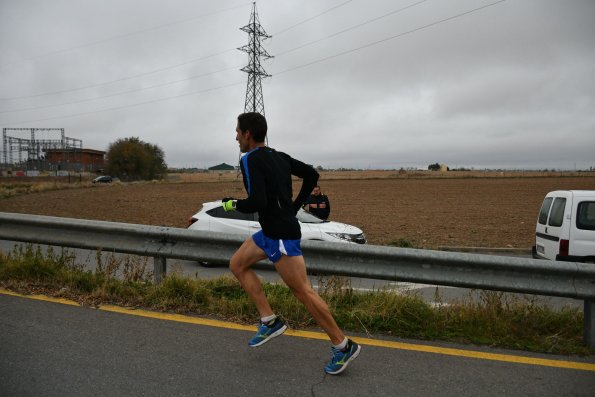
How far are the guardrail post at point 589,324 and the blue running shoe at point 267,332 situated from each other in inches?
101

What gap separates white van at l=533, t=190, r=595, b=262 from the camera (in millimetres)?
7422

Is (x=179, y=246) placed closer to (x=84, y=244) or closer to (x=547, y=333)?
(x=84, y=244)

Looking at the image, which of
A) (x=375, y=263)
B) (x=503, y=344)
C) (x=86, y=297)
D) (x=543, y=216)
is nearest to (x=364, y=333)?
(x=375, y=263)

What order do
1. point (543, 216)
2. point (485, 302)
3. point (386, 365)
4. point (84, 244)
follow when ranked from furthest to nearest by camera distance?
point (543, 216), point (84, 244), point (485, 302), point (386, 365)

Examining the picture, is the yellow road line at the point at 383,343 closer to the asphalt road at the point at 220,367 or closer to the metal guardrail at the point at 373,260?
the asphalt road at the point at 220,367

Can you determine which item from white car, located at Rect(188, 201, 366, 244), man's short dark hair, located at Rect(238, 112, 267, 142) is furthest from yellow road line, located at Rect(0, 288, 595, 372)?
white car, located at Rect(188, 201, 366, 244)

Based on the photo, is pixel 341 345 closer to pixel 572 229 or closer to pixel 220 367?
pixel 220 367

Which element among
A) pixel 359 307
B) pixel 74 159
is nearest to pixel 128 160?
Answer: pixel 74 159

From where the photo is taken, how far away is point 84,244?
17.0 ft

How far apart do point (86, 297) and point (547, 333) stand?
4.54 metres

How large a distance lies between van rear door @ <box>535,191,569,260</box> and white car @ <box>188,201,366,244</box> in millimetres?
3470

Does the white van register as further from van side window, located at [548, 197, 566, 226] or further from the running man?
the running man

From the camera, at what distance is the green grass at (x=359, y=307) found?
378cm

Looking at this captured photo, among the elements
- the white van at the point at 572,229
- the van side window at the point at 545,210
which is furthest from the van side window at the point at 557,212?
the van side window at the point at 545,210
